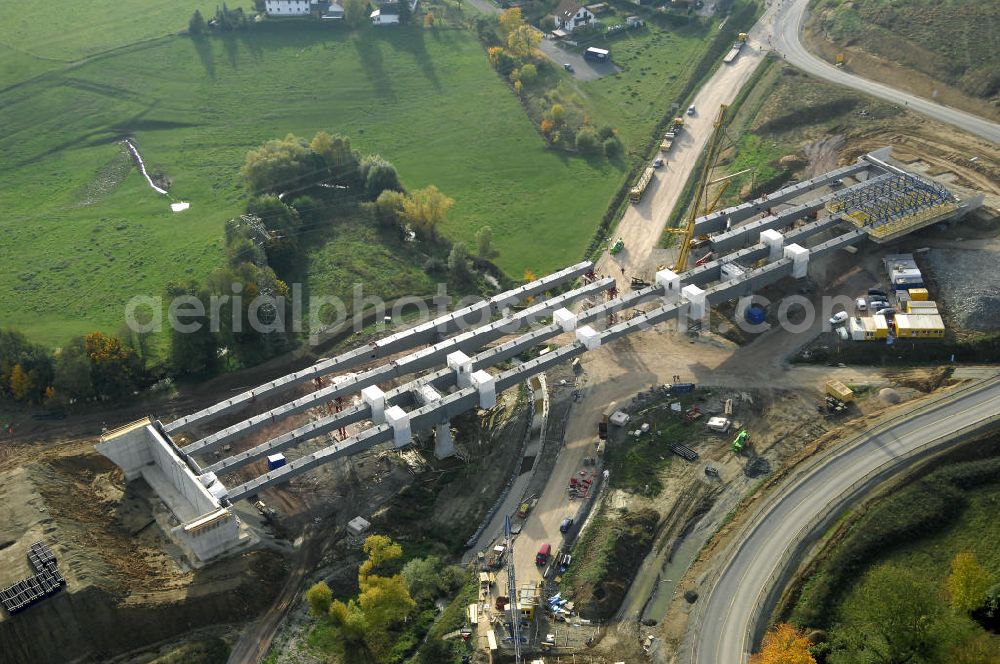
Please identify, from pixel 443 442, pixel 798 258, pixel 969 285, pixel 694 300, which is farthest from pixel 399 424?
pixel 969 285

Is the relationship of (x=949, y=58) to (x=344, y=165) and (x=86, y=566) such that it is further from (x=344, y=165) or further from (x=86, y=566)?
(x=86, y=566)

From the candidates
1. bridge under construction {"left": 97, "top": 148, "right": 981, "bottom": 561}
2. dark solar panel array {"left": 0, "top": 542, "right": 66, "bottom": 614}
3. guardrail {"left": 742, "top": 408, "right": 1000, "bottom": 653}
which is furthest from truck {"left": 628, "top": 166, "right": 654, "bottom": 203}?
dark solar panel array {"left": 0, "top": 542, "right": 66, "bottom": 614}

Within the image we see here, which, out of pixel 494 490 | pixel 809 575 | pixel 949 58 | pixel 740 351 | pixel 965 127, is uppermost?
pixel 949 58

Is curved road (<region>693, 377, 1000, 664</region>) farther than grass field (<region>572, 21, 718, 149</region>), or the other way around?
grass field (<region>572, 21, 718, 149</region>)

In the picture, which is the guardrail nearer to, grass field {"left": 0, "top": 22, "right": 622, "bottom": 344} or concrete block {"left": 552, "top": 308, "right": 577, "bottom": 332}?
concrete block {"left": 552, "top": 308, "right": 577, "bottom": 332}

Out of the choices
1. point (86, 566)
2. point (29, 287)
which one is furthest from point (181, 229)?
point (86, 566)

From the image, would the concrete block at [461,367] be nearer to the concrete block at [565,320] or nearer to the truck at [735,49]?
the concrete block at [565,320]
